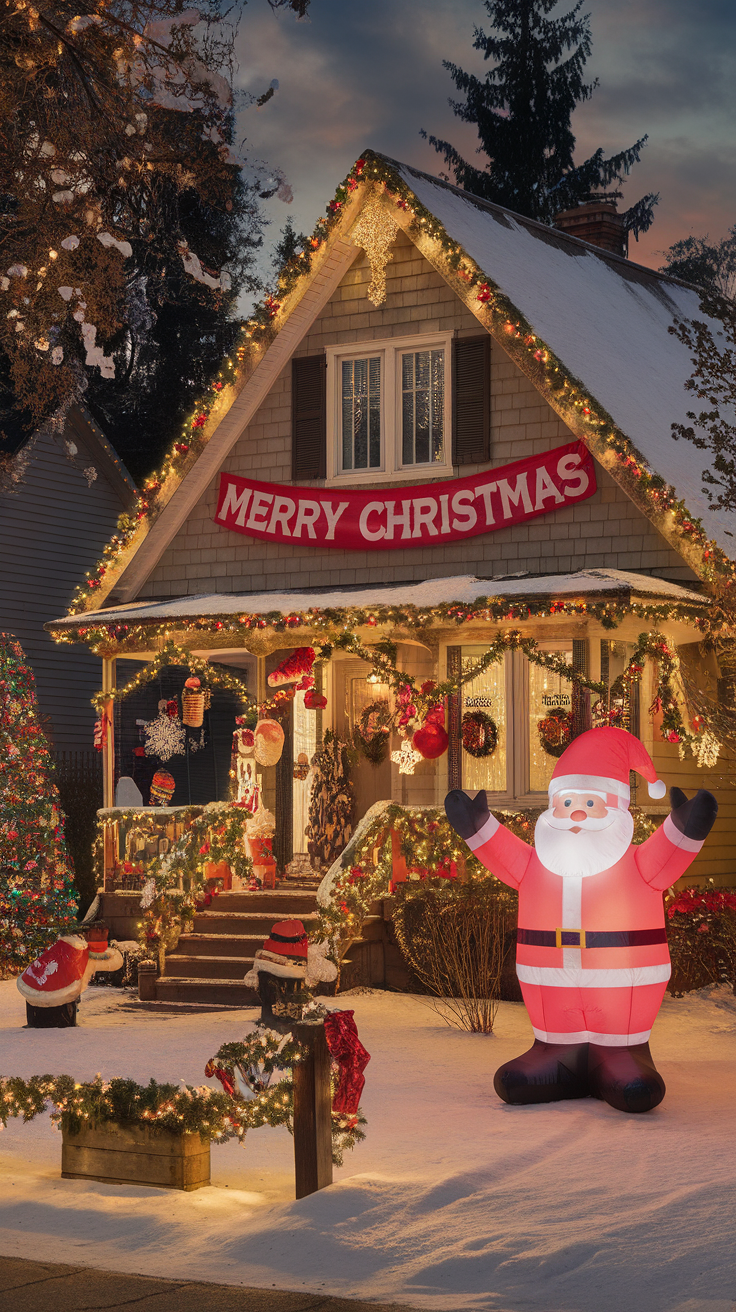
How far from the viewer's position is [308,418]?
1703cm

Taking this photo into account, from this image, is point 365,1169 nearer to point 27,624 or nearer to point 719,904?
point 719,904

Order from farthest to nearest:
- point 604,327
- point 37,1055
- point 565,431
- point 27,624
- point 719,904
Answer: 1. point 27,624
2. point 604,327
3. point 565,431
4. point 719,904
5. point 37,1055

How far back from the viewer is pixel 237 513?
56.6 ft

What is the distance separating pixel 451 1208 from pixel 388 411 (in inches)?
421

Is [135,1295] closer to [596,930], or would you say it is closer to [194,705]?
[596,930]

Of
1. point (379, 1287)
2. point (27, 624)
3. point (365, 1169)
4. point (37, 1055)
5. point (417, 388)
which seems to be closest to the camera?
point (379, 1287)

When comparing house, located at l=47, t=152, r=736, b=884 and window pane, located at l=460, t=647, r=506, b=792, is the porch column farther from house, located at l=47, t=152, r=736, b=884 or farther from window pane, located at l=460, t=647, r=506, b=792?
window pane, located at l=460, t=647, r=506, b=792

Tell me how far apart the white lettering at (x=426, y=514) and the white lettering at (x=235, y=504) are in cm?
221

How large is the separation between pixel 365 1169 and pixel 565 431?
29.2ft

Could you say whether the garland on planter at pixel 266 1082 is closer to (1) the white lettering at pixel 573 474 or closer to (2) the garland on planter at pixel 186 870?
(2) the garland on planter at pixel 186 870

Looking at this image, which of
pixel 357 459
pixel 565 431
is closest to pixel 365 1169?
pixel 565 431

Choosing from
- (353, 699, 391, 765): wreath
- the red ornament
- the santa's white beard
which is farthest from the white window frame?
the santa's white beard

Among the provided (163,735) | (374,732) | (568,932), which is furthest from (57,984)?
(568,932)

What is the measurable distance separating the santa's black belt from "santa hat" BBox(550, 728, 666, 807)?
888 mm
